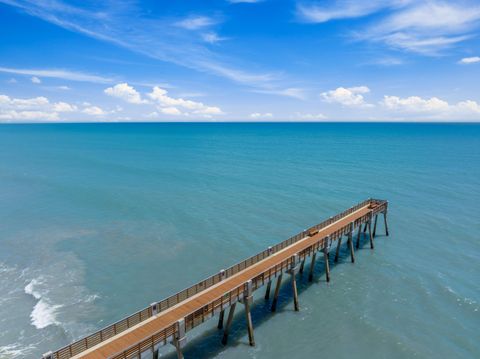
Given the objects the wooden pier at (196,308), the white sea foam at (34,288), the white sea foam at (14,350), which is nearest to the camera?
the wooden pier at (196,308)

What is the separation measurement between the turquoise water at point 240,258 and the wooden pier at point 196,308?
316cm

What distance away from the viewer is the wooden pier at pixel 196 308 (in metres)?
17.0

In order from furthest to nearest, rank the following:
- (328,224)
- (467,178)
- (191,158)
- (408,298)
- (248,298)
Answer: (191,158), (467,178), (328,224), (408,298), (248,298)

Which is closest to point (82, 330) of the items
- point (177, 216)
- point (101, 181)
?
point (177, 216)

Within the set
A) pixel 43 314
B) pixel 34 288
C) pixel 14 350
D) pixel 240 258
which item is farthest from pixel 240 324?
pixel 34 288

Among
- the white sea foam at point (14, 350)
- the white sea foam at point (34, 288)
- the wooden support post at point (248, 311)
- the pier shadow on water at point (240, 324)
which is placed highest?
the wooden support post at point (248, 311)

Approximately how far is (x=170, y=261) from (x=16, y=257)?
17.0m

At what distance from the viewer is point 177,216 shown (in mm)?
46969

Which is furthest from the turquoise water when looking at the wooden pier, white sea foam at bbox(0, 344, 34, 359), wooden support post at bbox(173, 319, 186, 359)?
wooden support post at bbox(173, 319, 186, 359)

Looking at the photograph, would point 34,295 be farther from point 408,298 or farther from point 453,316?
point 453,316

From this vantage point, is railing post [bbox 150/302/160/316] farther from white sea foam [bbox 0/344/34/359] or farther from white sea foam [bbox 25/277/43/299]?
white sea foam [bbox 25/277/43/299]

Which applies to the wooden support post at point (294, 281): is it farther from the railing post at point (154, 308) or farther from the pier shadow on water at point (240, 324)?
the railing post at point (154, 308)

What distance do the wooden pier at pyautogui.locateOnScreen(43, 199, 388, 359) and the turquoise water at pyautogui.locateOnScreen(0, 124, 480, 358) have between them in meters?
3.16

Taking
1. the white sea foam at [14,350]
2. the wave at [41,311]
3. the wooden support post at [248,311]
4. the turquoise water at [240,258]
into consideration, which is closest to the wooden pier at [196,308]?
the wooden support post at [248,311]
